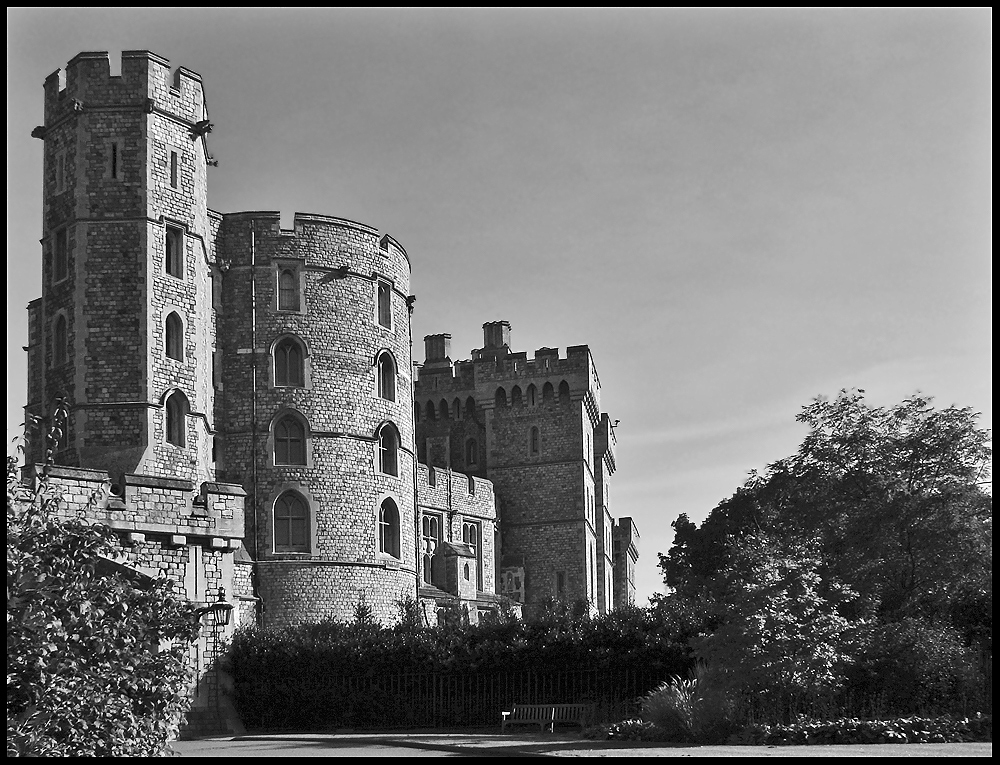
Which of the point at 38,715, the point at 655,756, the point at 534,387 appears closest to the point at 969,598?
the point at 655,756

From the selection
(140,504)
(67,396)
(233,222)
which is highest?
(233,222)

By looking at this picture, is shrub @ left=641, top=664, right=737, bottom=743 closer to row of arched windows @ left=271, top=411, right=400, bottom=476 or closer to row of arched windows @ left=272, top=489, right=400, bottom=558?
row of arched windows @ left=272, top=489, right=400, bottom=558

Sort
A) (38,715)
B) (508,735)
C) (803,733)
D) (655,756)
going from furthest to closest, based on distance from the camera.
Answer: (508,735)
(803,733)
(655,756)
(38,715)

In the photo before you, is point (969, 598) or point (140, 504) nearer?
point (140, 504)

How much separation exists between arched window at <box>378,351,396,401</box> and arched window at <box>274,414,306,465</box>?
3364 mm

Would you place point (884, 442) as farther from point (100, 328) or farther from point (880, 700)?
point (100, 328)

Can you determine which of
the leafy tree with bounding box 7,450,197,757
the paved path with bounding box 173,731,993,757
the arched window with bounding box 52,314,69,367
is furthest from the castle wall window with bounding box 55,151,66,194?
the leafy tree with bounding box 7,450,197,757

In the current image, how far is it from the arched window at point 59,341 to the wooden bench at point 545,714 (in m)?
16.8

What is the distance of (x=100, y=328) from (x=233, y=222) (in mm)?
7515

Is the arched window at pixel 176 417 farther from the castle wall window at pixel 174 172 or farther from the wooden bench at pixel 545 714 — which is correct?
the wooden bench at pixel 545 714

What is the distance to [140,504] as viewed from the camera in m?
23.2

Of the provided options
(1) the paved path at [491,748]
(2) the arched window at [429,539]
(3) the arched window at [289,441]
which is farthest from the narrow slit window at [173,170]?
(2) the arched window at [429,539]

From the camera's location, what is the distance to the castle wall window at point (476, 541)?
56.1m

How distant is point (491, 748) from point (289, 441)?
2293 cm
